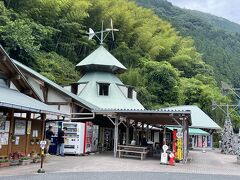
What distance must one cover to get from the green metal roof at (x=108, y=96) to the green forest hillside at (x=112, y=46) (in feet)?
11.7

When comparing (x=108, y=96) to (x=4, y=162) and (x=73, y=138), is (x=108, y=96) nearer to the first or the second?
(x=73, y=138)

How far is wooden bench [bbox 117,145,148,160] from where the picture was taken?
16.8 m

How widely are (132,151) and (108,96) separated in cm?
821

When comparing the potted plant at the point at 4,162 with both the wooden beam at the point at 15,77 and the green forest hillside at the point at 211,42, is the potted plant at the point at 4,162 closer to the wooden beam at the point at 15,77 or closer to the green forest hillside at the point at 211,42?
the wooden beam at the point at 15,77

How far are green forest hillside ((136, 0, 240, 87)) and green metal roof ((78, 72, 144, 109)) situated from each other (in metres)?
34.0

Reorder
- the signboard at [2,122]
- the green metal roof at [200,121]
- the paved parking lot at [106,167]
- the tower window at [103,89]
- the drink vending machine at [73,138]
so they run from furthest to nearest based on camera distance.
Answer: the green metal roof at [200,121]
the tower window at [103,89]
the drink vending machine at [73,138]
the signboard at [2,122]
the paved parking lot at [106,167]

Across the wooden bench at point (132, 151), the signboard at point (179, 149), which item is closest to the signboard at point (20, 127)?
the wooden bench at point (132, 151)

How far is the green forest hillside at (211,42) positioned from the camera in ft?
209

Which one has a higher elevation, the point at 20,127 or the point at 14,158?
the point at 20,127

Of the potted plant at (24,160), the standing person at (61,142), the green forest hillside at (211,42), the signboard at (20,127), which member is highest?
the green forest hillside at (211,42)

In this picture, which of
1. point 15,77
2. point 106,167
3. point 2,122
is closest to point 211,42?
→ point 15,77

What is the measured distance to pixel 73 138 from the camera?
57.2 ft

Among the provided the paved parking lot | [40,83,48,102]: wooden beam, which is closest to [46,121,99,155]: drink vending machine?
the paved parking lot

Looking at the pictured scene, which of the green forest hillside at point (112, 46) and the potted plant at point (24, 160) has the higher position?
the green forest hillside at point (112, 46)
